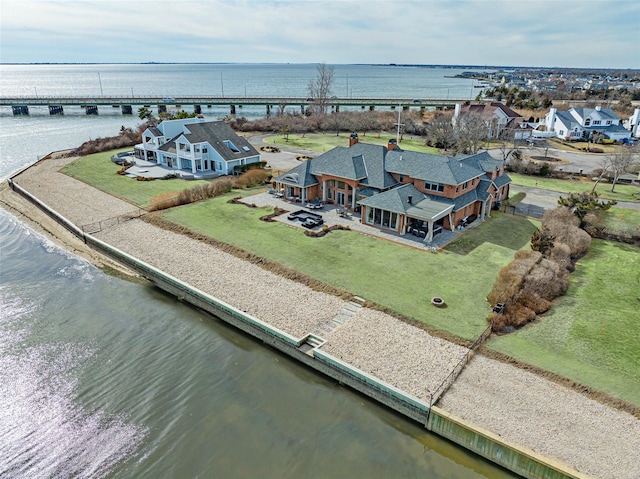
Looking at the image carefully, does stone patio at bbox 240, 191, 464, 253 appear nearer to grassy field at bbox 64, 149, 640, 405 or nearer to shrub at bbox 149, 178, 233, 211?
grassy field at bbox 64, 149, 640, 405

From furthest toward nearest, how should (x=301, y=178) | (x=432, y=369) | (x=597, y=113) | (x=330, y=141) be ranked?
(x=597, y=113), (x=330, y=141), (x=301, y=178), (x=432, y=369)

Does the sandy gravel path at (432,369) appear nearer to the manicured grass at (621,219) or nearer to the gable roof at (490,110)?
the manicured grass at (621,219)

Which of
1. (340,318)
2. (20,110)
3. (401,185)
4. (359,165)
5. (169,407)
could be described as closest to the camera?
(169,407)

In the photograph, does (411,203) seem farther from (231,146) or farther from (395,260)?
(231,146)

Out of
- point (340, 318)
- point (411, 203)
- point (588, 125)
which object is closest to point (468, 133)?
point (411, 203)

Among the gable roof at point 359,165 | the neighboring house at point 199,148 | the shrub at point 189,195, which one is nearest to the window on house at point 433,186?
the gable roof at point 359,165

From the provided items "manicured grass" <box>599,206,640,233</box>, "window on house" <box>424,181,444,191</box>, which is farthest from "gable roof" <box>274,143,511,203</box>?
"manicured grass" <box>599,206,640,233</box>
